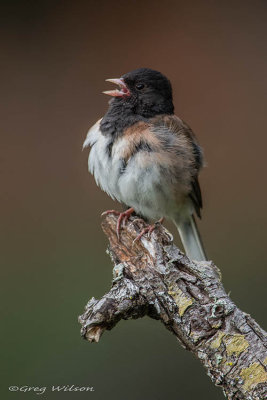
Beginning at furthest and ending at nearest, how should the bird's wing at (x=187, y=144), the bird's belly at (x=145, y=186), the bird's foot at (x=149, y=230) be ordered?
the bird's wing at (x=187, y=144)
the bird's belly at (x=145, y=186)
the bird's foot at (x=149, y=230)

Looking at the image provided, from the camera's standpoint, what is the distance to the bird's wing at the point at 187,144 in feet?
8.80

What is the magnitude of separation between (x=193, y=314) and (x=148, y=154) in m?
1.03

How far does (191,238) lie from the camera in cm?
296

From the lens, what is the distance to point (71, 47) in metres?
3.29

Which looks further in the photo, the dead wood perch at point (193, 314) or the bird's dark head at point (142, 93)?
the bird's dark head at point (142, 93)

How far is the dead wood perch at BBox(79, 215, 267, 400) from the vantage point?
1567mm

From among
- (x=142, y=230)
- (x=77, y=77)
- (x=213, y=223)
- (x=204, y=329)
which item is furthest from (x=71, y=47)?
(x=204, y=329)

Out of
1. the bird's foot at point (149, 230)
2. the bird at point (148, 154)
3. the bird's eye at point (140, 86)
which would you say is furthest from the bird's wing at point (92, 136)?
the bird's foot at point (149, 230)

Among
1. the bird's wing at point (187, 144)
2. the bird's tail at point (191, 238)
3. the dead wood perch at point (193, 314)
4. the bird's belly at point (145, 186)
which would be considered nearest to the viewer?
the dead wood perch at point (193, 314)

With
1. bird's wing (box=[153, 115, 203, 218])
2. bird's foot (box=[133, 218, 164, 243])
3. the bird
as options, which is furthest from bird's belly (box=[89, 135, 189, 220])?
bird's foot (box=[133, 218, 164, 243])

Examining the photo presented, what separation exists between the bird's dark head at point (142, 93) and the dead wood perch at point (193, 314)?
1049 millimetres

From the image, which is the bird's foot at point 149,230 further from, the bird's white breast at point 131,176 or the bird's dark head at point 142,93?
the bird's dark head at point 142,93

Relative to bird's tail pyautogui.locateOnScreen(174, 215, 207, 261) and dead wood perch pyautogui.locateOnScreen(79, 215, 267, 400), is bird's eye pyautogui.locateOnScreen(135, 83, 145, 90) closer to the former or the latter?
bird's tail pyautogui.locateOnScreen(174, 215, 207, 261)

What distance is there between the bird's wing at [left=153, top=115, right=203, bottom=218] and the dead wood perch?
91 centimetres
